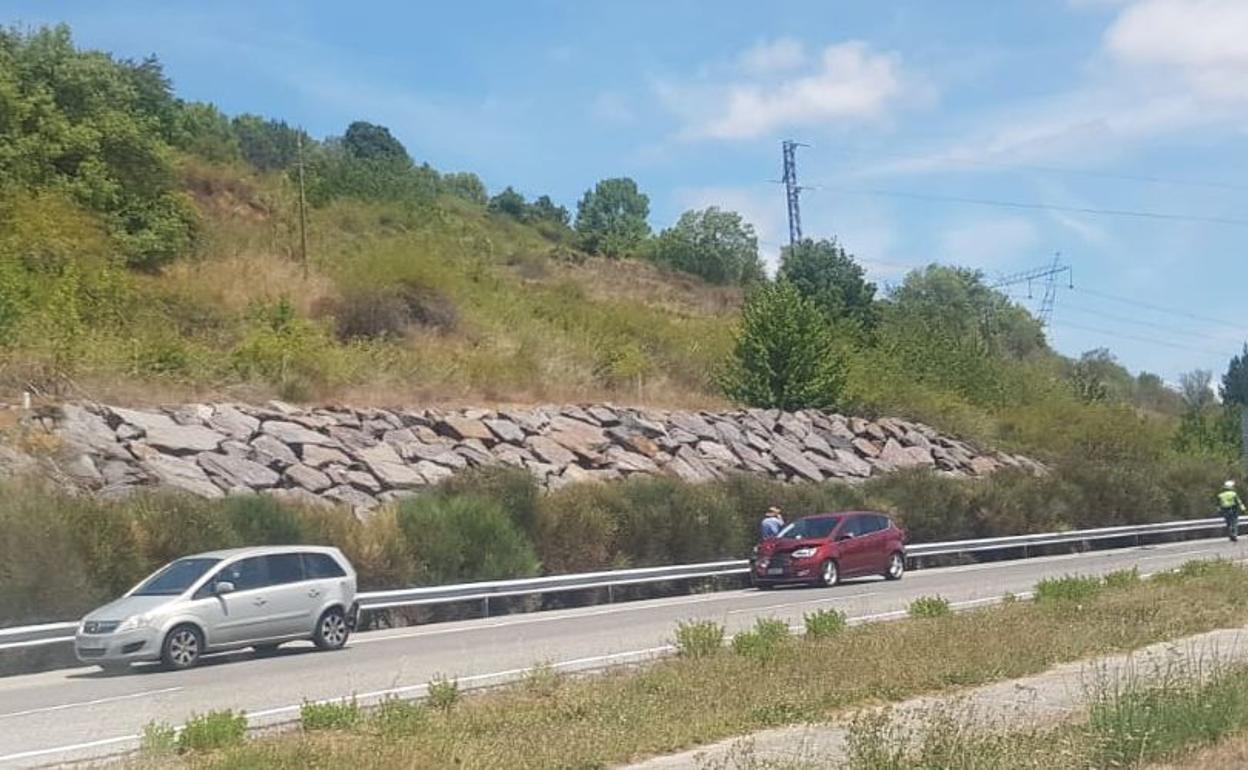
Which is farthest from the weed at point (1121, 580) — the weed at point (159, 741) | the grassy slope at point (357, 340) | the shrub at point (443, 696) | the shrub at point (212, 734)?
the grassy slope at point (357, 340)

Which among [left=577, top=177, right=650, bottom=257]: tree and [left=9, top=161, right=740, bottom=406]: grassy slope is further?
[left=577, top=177, right=650, bottom=257]: tree

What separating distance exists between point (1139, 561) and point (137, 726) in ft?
93.6

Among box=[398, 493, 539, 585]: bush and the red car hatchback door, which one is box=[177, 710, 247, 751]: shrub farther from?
the red car hatchback door

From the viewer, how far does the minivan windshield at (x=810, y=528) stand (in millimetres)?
31984

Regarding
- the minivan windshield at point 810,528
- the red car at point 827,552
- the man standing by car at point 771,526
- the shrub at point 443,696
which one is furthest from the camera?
the man standing by car at point 771,526

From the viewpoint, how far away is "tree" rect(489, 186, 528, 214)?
113 m

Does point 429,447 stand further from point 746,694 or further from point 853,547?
point 746,694

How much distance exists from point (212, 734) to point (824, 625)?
8.46 m

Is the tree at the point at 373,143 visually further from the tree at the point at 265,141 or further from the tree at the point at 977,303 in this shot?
the tree at the point at 977,303

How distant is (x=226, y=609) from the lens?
19641 mm

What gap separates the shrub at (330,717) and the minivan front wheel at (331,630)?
9.36m

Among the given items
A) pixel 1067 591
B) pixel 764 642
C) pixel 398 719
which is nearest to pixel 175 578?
pixel 764 642

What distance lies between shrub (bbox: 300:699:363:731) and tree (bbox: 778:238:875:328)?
174 feet

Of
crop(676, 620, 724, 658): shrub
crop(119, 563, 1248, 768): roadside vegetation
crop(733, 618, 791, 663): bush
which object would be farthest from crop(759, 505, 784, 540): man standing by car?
crop(676, 620, 724, 658): shrub
